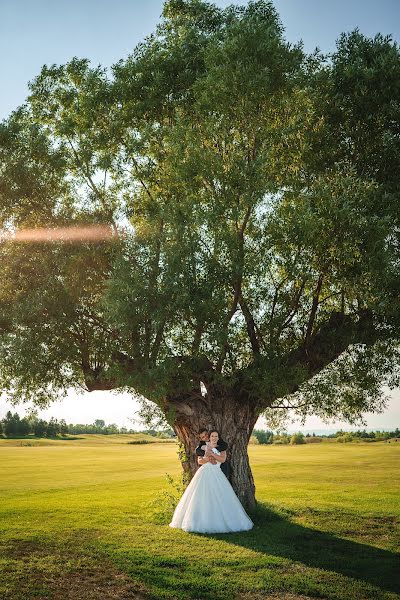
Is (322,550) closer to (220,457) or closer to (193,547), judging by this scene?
(193,547)

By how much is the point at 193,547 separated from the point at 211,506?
2.58 m

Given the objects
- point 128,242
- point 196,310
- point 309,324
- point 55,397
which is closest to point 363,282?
point 309,324

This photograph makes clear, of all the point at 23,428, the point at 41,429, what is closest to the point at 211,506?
the point at 41,429

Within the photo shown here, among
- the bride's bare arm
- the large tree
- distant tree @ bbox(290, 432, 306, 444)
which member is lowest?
distant tree @ bbox(290, 432, 306, 444)

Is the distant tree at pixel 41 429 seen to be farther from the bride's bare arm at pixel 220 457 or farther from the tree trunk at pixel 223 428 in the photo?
the bride's bare arm at pixel 220 457

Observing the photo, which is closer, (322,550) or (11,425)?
(322,550)

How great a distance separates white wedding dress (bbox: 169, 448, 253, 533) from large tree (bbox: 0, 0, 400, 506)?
3.39m

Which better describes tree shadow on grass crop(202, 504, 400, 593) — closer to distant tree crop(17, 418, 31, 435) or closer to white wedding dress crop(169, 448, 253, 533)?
white wedding dress crop(169, 448, 253, 533)

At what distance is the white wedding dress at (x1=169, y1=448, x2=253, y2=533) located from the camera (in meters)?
18.7

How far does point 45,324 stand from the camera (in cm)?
2034

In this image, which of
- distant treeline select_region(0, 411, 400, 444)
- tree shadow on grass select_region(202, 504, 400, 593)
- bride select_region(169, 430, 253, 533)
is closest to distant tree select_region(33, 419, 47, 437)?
distant treeline select_region(0, 411, 400, 444)

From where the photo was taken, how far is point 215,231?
1950 cm

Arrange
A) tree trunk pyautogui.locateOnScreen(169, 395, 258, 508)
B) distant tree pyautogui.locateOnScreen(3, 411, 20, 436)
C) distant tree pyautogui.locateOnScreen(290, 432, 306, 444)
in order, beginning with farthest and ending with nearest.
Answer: distant tree pyautogui.locateOnScreen(3, 411, 20, 436)
distant tree pyautogui.locateOnScreen(290, 432, 306, 444)
tree trunk pyautogui.locateOnScreen(169, 395, 258, 508)

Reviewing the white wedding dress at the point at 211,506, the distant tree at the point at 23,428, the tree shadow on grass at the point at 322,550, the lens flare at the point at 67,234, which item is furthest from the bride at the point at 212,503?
the distant tree at the point at 23,428
